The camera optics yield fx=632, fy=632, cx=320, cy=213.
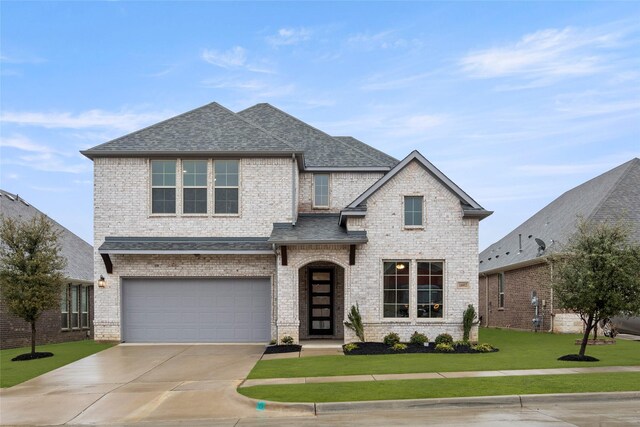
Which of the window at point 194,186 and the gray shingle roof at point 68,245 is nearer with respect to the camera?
the window at point 194,186

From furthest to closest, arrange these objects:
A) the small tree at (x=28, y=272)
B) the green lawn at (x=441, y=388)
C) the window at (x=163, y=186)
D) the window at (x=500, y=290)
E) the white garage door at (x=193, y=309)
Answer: the window at (x=500, y=290), the white garage door at (x=193, y=309), the window at (x=163, y=186), the small tree at (x=28, y=272), the green lawn at (x=441, y=388)

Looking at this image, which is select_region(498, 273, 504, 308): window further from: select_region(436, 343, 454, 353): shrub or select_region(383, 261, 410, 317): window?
select_region(436, 343, 454, 353): shrub

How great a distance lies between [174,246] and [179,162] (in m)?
3.11

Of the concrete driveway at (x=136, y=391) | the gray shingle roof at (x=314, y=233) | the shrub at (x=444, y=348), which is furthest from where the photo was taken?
the gray shingle roof at (x=314, y=233)

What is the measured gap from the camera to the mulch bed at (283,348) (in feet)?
66.5

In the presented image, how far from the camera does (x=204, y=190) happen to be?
76.1ft

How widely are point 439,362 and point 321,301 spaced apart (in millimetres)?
8201

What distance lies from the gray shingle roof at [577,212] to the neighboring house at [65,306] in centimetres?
2216

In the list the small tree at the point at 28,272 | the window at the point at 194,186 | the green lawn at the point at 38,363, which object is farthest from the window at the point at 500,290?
the small tree at the point at 28,272

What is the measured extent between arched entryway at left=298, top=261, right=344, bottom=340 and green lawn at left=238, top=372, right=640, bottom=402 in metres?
10.7

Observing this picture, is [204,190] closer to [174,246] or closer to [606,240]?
[174,246]

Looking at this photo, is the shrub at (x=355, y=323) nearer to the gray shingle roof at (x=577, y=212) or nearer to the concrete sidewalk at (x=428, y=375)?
the concrete sidewalk at (x=428, y=375)

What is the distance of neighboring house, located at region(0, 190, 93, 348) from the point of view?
26375mm

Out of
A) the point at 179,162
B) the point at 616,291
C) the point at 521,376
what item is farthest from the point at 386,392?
the point at 179,162
